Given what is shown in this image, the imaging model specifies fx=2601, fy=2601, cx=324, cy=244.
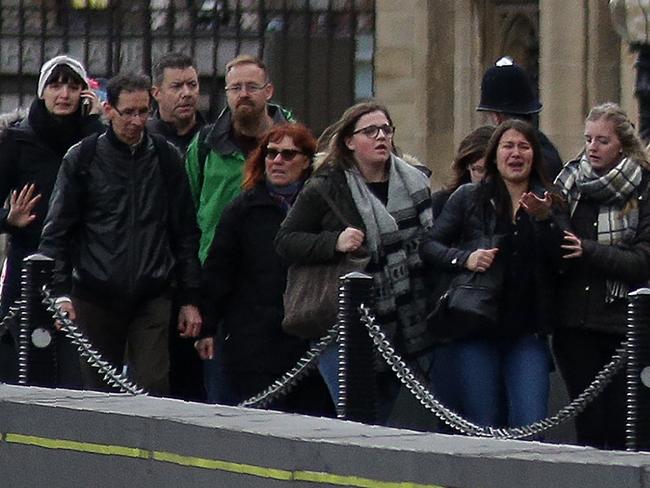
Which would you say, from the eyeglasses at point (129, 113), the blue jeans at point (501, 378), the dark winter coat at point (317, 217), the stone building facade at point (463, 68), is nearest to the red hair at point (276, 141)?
the dark winter coat at point (317, 217)

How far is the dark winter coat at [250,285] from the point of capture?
10.5 metres

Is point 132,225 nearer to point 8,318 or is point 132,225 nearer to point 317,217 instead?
point 8,318

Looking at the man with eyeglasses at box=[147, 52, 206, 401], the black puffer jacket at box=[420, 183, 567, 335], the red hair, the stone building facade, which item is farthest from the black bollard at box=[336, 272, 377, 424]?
the stone building facade

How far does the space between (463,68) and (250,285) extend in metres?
9.25

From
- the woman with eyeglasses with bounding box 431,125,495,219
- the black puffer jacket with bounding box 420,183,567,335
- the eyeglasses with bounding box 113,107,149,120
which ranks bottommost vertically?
the black puffer jacket with bounding box 420,183,567,335

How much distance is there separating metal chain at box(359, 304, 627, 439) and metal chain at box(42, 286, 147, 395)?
1.39 meters

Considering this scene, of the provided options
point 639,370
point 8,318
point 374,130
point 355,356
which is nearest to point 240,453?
point 639,370

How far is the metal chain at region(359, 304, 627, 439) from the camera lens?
30.0 ft

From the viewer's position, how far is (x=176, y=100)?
11781mm

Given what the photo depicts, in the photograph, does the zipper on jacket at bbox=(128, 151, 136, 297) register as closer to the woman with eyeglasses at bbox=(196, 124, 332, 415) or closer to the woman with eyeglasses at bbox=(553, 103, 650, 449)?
the woman with eyeglasses at bbox=(196, 124, 332, 415)

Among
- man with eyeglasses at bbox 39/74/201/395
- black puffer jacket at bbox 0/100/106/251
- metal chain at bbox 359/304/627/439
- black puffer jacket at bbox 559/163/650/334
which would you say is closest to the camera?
metal chain at bbox 359/304/627/439

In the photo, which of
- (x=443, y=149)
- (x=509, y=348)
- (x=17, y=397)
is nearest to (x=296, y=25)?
(x=443, y=149)

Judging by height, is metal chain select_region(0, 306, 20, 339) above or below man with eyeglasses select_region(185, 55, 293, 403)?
below

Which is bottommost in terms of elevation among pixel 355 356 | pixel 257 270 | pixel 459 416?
pixel 459 416
